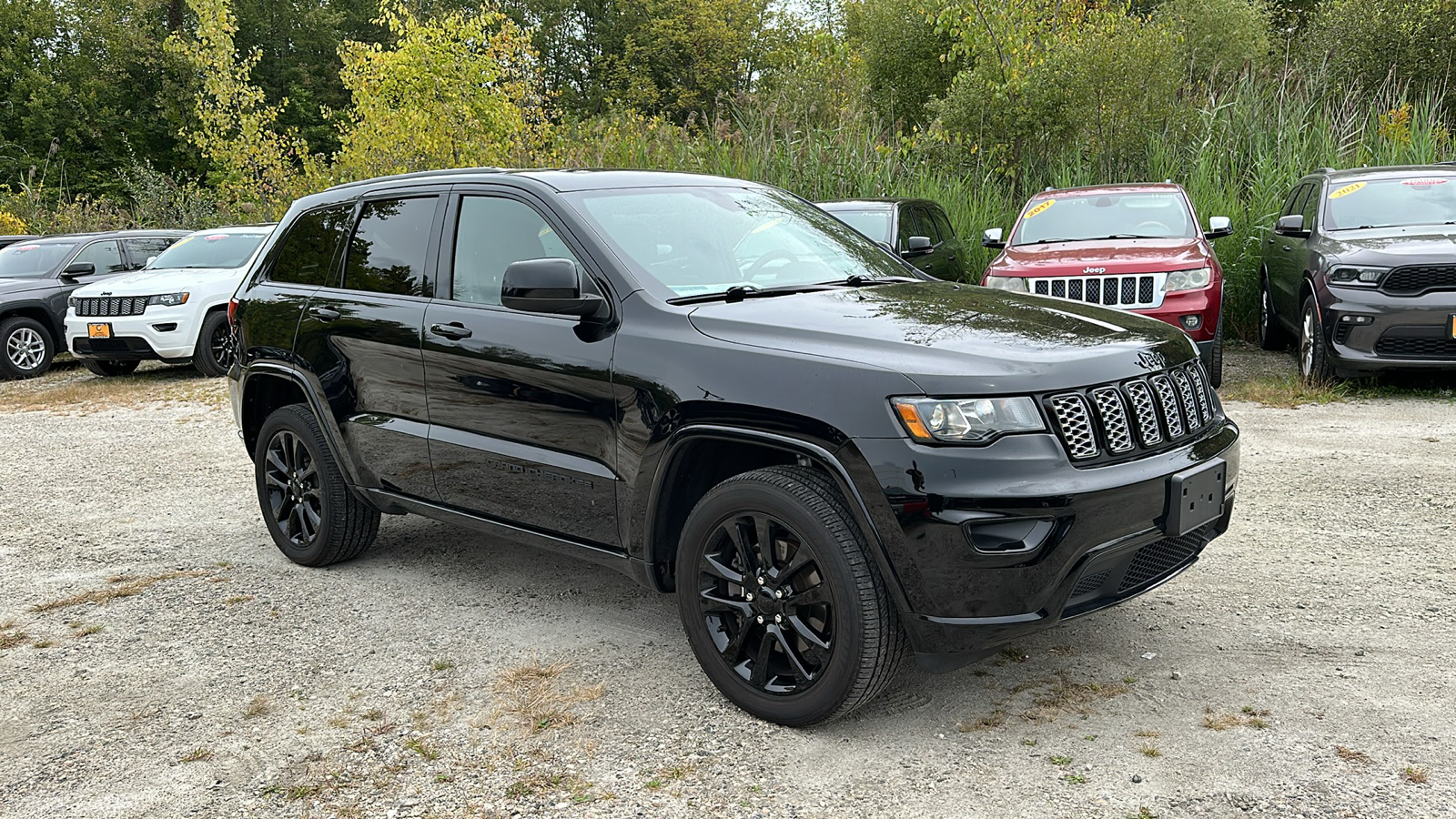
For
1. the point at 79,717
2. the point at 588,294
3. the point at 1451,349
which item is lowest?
the point at 79,717

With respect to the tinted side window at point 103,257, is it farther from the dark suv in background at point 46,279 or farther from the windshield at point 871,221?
the windshield at point 871,221

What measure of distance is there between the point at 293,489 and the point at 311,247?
1145 millimetres

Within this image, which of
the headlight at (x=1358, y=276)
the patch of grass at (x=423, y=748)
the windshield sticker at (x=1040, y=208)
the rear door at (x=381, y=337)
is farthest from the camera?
the windshield sticker at (x=1040, y=208)

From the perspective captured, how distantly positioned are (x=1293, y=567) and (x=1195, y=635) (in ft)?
3.18

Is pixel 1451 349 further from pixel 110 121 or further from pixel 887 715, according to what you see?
pixel 110 121

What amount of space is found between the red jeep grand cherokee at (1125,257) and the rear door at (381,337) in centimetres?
483

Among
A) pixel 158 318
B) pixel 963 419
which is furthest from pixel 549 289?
pixel 158 318

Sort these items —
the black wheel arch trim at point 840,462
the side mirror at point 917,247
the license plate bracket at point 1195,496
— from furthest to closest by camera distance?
the side mirror at point 917,247
the license plate bracket at point 1195,496
the black wheel arch trim at point 840,462

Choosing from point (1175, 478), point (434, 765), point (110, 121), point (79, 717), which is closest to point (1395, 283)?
point (1175, 478)

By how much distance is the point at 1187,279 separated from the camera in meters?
8.61

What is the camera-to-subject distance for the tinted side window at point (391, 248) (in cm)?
469

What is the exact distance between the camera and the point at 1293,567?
4.82 m

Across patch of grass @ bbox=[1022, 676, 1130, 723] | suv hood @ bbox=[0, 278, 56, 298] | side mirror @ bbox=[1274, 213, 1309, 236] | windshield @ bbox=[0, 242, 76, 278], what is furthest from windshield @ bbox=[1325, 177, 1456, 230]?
windshield @ bbox=[0, 242, 76, 278]

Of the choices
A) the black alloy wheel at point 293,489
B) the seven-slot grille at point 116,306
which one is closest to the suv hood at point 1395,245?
the black alloy wheel at point 293,489
